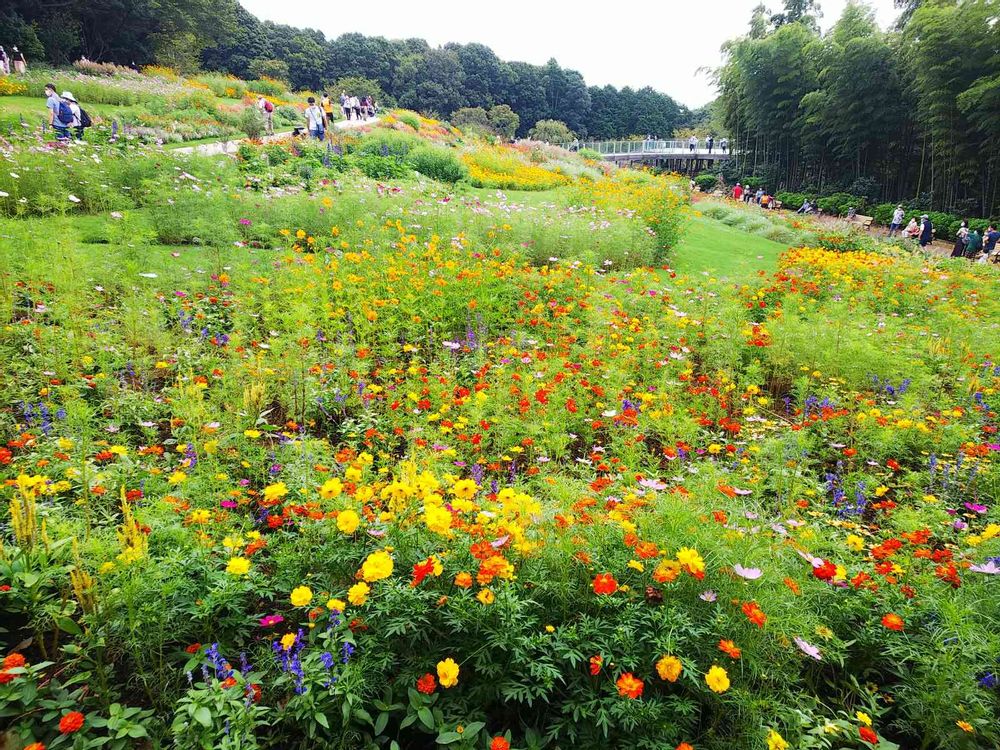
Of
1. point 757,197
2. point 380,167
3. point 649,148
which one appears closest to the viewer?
point 380,167

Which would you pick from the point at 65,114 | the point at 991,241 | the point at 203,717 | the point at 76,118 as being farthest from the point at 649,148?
the point at 203,717

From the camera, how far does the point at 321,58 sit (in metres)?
50.1

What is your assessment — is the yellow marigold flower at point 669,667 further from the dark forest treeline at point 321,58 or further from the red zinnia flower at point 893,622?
the dark forest treeline at point 321,58

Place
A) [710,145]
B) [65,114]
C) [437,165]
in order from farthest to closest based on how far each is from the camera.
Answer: [710,145]
[437,165]
[65,114]

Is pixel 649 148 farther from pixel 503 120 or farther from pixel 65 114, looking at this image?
pixel 65 114

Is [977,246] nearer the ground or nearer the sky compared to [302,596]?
nearer the sky

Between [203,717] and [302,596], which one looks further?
[302,596]

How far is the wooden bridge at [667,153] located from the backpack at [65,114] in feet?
136

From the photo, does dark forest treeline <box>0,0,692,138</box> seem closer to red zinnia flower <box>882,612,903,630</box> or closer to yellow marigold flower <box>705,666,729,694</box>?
yellow marigold flower <box>705,666,729,694</box>

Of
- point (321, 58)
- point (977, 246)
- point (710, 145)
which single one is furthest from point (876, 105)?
point (321, 58)

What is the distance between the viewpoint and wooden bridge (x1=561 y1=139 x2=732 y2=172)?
153 feet

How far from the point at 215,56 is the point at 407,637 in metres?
53.8

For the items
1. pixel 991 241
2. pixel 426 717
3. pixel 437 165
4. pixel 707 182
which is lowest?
pixel 426 717

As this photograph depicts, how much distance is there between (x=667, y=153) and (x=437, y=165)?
41.3 metres
